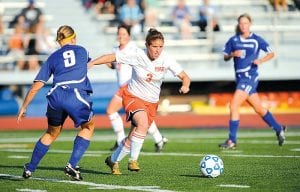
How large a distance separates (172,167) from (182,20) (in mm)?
15509

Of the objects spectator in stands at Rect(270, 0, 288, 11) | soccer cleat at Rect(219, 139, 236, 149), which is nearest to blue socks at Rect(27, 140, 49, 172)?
soccer cleat at Rect(219, 139, 236, 149)

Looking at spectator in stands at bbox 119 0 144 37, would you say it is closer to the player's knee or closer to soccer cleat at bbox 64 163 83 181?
the player's knee

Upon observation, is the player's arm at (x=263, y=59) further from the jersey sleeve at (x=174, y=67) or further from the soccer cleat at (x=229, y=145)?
the jersey sleeve at (x=174, y=67)

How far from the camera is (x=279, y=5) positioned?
29906 millimetres

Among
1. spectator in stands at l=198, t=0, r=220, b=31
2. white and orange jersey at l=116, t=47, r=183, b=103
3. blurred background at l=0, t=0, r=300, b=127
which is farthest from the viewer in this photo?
spectator in stands at l=198, t=0, r=220, b=31

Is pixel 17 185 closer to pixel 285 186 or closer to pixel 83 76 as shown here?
pixel 83 76

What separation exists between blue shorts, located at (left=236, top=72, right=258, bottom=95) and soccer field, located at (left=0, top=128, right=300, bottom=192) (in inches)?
42.2

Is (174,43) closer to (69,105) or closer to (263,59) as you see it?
(263,59)

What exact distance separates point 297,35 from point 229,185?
63.3ft

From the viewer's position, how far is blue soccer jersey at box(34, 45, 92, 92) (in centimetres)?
1143

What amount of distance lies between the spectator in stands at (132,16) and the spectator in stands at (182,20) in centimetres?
106

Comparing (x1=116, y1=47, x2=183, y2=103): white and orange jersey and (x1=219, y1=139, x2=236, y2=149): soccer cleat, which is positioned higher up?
(x1=116, y1=47, x2=183, y2=103): white and orange jersey

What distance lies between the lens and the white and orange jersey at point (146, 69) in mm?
12352

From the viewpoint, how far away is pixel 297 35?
96.7ft
